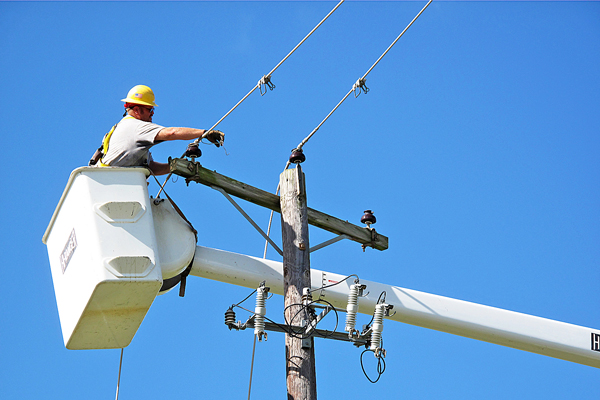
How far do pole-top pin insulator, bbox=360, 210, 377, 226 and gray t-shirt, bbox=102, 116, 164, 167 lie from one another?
2099 mm

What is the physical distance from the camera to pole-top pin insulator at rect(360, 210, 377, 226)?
764 centimetres

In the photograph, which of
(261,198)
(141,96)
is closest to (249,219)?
(261,198)

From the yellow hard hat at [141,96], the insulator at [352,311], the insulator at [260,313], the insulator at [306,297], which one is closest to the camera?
the insulator at [260,313]

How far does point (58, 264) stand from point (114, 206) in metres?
0.78

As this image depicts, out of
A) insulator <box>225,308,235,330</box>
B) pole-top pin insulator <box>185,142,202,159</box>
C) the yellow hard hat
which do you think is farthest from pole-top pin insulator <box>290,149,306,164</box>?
insulator <box>225,308,235,330</box>

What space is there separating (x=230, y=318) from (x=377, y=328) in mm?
1025

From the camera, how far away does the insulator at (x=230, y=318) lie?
6012 mm

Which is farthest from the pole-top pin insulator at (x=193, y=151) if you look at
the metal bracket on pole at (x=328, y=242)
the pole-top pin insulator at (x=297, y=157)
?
the metal bracket on pole at (x=328, y=242)

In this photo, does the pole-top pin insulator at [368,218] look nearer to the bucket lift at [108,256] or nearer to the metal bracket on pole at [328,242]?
the metal bracket on pole at [328,242]

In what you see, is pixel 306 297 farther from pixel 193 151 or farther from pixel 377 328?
pixel 193 151

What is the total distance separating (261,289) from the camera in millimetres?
5992

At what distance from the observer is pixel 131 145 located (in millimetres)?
6406

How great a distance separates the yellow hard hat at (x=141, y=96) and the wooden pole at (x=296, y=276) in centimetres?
120

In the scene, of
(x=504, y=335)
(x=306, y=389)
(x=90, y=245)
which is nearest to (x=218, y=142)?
(x=90, y=245)
